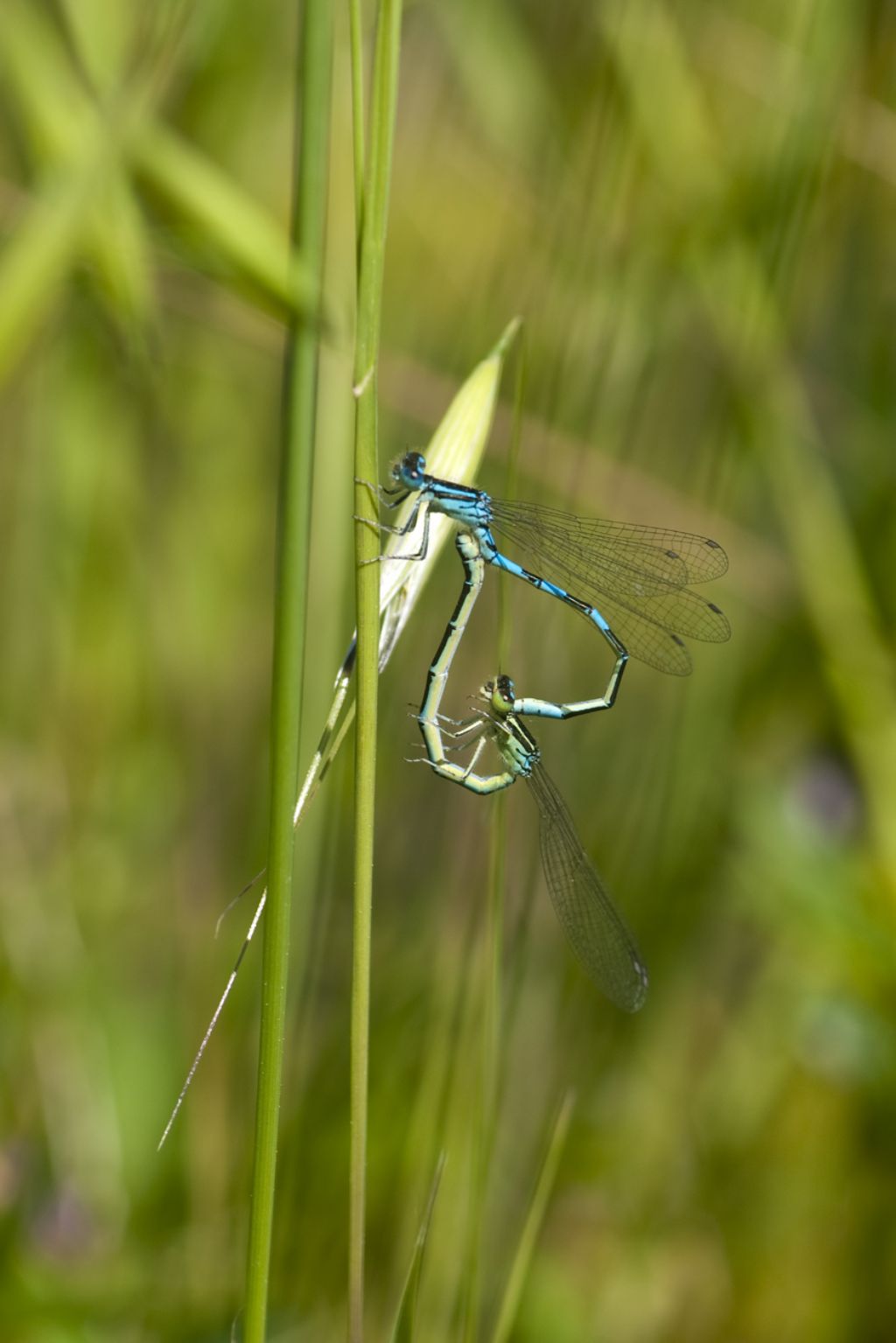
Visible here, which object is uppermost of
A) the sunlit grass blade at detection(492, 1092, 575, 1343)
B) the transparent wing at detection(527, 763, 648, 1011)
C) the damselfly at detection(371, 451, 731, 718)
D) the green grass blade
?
the green grass blade

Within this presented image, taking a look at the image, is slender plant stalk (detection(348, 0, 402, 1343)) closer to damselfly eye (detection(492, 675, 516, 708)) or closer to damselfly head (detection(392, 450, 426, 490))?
damselfly head (detection(392, 450, 426, 490))

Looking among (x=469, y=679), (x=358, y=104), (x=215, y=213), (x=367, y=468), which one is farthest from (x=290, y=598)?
(x=469, y=679)

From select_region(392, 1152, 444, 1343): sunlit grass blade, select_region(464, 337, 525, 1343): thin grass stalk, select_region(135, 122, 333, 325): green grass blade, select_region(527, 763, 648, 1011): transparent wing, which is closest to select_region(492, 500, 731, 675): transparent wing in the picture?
select_region(527, 763, 648, 1011): transparent wing

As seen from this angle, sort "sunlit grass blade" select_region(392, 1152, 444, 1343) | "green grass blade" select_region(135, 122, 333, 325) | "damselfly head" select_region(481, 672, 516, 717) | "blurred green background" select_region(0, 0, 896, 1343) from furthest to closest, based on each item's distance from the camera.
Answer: "damselfly head" select_region(481, 672, 516, 717), "blurred green background" select_region(0, 0, 896, 1343), "green grass blade" select_region(135, 122, 333, 325), "sunlit grass blade" select_region(392, 1152, 444, 1343)

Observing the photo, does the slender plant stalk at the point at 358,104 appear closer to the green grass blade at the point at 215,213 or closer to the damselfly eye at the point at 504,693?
the green grass blade at the point at 215,213

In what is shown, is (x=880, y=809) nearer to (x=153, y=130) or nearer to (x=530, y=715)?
(x=530, y=715)

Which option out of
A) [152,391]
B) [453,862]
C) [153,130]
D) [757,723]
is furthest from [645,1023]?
[153,130]

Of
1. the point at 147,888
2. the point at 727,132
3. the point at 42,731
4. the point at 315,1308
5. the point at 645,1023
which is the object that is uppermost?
the point at 727,132
